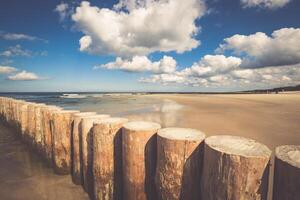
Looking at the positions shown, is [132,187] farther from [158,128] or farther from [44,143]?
[44,143]

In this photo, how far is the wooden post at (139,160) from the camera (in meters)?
2.27

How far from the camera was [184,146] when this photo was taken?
1907 mm

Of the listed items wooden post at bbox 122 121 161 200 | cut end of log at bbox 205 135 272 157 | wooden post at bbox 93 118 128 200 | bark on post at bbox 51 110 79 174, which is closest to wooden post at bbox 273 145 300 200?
cut end of log at bbox 205 135 272 157

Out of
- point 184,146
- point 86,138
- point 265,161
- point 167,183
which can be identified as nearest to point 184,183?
point 167,183

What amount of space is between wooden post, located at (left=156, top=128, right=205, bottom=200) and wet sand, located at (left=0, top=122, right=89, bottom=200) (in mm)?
1889

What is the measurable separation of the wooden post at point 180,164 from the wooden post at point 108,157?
0.82 m

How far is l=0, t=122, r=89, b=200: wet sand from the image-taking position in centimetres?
322

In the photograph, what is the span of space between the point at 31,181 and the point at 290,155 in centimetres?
426

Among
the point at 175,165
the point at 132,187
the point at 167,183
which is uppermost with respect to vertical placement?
the point at 175,165

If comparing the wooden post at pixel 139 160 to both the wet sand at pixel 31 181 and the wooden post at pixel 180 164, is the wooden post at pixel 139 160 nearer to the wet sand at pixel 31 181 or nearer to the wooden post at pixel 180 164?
the wooden post at pixel 180 164

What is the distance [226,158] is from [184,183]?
657mm

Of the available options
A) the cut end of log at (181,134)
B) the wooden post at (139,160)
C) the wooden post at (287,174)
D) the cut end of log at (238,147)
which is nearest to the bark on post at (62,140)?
the wooden post at (139,160)

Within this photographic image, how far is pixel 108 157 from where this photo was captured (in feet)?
8.73

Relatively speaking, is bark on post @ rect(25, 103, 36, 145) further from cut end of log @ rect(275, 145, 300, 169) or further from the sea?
cut end of log @ rect(275, 145, 300, 169)
